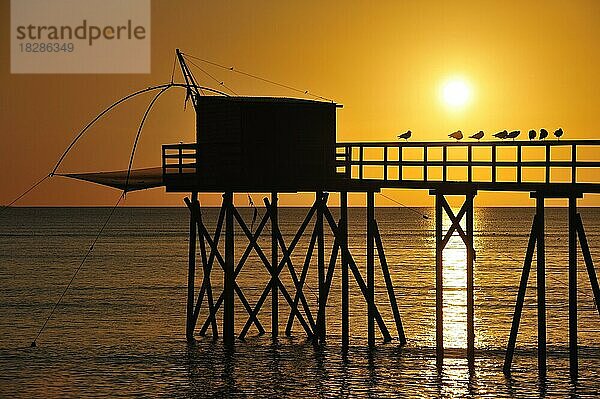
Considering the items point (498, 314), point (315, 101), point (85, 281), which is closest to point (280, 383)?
point (315, 101)

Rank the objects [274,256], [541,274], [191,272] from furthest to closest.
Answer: [274,256], [191,272], [541,274]

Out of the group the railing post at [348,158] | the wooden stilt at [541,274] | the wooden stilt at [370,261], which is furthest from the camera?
the railing post at [348,158]

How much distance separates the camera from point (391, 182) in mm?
38844

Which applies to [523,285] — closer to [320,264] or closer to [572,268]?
[572,268]

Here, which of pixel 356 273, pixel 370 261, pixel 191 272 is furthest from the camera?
pixel 191 272

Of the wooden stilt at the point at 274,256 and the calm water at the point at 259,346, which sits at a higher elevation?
the wooden stilt at the point at 274,256

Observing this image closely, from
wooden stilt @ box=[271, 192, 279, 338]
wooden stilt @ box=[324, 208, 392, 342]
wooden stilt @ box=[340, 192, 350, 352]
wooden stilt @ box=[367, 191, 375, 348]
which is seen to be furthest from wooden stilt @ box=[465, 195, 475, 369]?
wooden stilt @ box=[271, 192, 279, 338]

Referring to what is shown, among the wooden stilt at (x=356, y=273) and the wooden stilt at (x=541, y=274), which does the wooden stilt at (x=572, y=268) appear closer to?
the wooden stilt at (x=541, y=274)

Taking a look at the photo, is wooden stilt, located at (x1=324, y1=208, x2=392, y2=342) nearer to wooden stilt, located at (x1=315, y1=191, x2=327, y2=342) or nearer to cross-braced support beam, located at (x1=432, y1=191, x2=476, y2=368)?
wooden stilt, located at (x1=315, y1=191, x2=327, y2=342)

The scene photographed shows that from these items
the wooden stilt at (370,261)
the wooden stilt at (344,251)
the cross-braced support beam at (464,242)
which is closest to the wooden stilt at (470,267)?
the cross-braced support beam at (464,242)

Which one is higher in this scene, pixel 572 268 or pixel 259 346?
pixel 572 268

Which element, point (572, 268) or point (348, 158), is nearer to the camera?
point (572, 268)

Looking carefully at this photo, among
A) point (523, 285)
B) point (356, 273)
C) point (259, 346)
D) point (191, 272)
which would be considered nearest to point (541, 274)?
point (523, 285)

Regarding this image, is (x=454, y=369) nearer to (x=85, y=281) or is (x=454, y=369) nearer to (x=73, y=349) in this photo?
(x=73, y=349)
